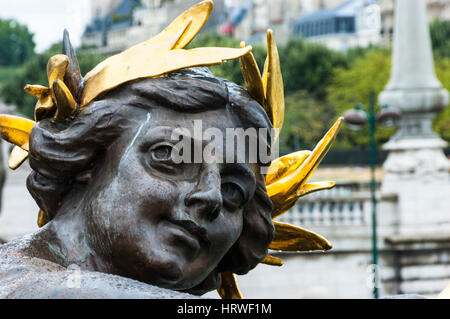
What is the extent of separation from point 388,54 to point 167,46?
46.5 meters

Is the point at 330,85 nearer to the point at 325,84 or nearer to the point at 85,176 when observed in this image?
the point at 325,84

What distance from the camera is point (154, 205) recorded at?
2.39 metres

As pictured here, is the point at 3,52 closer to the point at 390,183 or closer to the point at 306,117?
the point at 306,117

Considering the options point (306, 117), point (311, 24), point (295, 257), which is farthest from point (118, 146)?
point (311, 24)

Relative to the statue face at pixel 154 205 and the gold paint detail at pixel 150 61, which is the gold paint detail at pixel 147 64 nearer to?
the gold paint detail at pixel 150 61

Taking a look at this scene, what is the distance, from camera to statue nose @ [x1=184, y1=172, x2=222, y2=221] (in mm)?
2418

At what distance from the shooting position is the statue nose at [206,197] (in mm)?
2418

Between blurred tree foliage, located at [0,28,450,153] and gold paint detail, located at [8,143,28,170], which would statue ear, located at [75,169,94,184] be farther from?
blurred tree foliage, located at [0,28,450,153]

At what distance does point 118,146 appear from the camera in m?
2.46

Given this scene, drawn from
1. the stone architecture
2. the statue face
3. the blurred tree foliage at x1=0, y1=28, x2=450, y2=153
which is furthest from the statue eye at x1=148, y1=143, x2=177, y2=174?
the stone architecture

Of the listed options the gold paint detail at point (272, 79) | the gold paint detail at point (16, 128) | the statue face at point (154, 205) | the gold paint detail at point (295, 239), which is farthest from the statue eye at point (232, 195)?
the gold paint detail at point (16, 128)

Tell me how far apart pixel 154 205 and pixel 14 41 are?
64092mm

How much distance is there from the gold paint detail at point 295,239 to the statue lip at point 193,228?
0.57 m

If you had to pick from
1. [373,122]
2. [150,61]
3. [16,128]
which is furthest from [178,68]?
[373,122]
